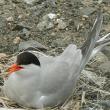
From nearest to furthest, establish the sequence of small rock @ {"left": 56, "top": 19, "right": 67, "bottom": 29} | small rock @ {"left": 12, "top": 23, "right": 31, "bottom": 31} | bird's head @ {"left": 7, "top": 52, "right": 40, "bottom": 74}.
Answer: bird's head @ {"left": 7, "top": 52, "right": 40, "bottom": 74}, small rock @ {"left": 12, "top": 23, "right": 31, "bottom": 31}, small rock @ {"left": 56, "top": 19, "right": 67, "bottom": 29}

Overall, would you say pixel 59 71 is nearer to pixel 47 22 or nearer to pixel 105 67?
pixel 105 67

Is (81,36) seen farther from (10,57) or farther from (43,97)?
(43,97)

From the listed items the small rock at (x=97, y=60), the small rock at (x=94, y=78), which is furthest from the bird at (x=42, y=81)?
the small rock at (x=97, y=60)

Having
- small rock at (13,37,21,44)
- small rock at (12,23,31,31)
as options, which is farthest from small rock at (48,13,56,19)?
small rock at (13,37,21,44)

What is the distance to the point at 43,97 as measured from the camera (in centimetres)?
577

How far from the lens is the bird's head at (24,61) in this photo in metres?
5.55

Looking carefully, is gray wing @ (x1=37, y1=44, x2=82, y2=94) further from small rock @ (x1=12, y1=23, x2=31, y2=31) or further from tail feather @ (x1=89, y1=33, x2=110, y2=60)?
small rock @ (x1=12, y1=23, x2=31, y2=31)

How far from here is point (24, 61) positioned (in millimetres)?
5660

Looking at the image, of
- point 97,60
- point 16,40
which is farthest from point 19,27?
point 97,60

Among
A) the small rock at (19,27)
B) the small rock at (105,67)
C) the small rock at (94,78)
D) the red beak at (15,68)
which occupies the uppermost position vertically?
the small rock at (19,27)

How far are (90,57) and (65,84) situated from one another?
2.01ft

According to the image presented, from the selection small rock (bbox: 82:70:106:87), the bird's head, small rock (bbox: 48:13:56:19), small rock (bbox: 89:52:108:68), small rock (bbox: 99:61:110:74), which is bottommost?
small rock (bbox: 82:70:106:87)

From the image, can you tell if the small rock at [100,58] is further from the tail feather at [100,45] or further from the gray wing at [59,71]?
the gray wing at [59,71]

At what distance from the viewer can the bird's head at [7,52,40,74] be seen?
218 inches
